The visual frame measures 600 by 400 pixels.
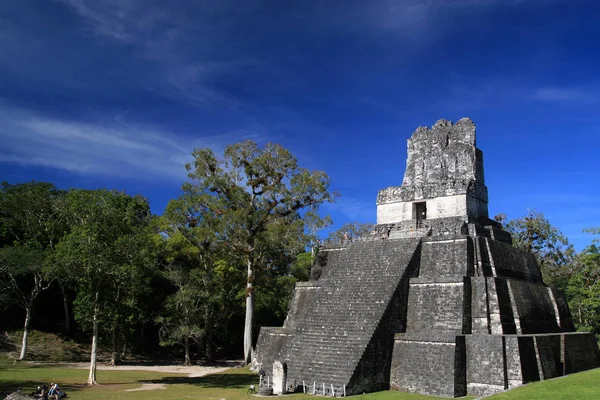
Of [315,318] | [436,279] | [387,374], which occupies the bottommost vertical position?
[387,374]

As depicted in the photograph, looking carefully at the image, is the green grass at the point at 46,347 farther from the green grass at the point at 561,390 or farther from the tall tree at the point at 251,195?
the green grass at the point at 561,390

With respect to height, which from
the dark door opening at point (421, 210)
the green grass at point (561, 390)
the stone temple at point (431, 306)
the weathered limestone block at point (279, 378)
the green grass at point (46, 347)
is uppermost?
the dark door opening at point (421, 210)

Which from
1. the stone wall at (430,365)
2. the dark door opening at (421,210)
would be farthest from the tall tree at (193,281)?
the stone wall at (430,365)

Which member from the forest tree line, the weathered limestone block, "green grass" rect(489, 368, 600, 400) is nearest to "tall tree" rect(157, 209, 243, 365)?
the forest tree line

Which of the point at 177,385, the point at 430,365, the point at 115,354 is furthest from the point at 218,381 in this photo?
the point at 115,354

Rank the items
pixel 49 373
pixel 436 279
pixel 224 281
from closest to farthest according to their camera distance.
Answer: pixel 436 279 < pixel 49 373 < pixel 224 281

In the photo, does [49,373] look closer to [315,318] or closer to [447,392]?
[315,318]

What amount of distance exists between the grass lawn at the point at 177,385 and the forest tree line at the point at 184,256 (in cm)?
142

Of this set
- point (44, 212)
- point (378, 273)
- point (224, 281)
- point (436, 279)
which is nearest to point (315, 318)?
point (378, 273)

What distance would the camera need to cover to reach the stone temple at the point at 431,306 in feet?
41.5

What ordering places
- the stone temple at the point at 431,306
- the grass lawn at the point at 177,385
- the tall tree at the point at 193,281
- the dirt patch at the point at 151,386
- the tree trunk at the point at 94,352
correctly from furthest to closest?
1. the tall tree at the point at 193,281
2. the tree trunk at the point at 94,352
3. the dirt patch at the point at 151,386
4. the stone temple at the point at 431,306
5. the grass lawn at the point at 177,385

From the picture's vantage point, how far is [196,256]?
2736 centimetres

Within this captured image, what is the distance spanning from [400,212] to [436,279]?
3.90 meters

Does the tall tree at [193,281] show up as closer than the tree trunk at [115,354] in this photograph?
No
